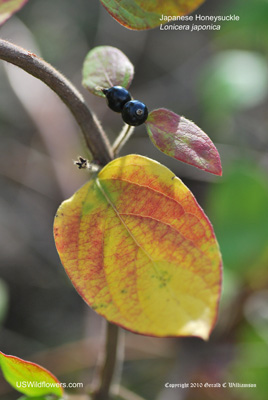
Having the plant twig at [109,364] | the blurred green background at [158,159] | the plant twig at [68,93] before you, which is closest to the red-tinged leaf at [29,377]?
the plant twig at [109,364]

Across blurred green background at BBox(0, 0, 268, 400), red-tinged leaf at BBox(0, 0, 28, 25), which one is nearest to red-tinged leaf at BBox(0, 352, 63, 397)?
red-tinged leaf at BBox(0, 0, 28, 25)

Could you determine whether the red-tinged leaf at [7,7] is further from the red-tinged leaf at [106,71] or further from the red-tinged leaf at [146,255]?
the red-tinged leaf at [146,255]

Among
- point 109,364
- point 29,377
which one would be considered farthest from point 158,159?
point 29,377

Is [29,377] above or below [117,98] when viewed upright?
below

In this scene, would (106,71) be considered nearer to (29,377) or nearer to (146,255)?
(146,255)

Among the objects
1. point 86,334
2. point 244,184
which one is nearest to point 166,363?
point 86,334

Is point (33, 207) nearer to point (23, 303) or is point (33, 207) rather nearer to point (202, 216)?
point (23, 303)
